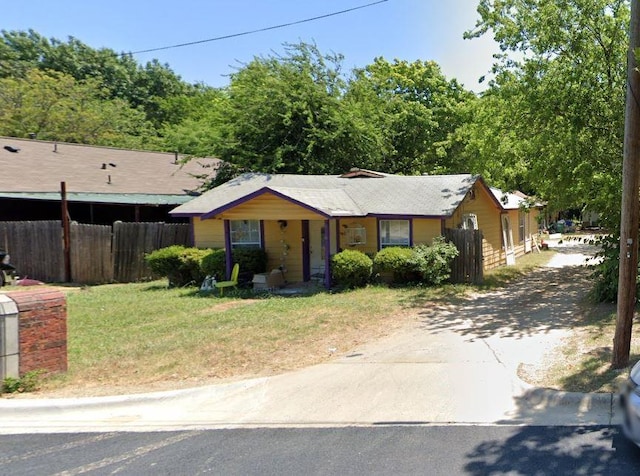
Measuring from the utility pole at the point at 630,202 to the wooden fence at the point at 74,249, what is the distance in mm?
14625

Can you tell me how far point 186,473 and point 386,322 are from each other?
20.7 ft

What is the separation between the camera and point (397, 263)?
13.9 metres

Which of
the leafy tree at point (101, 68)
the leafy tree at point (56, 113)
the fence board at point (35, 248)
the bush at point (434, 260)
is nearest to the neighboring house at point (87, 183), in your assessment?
the fence board at point (35, 248)

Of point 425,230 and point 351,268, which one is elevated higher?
point 425,230

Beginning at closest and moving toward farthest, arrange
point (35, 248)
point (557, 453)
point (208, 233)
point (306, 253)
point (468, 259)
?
point (557, 453)
point (468, 259)
point (306, 253)
point (35, 248)
point (208, 233)

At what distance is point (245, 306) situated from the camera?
11.9 m

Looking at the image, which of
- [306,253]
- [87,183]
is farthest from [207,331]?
[87,183]

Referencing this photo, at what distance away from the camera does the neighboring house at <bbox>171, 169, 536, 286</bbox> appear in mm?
14289

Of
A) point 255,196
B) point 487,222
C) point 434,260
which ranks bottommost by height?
point 434,260

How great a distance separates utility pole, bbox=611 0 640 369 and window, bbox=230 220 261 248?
1150 cm

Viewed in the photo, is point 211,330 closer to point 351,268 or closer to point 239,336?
point 239,336

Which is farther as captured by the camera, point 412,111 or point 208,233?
point 412,111

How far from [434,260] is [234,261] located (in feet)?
19.2

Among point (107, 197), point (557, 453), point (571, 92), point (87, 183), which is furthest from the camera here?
point (87, 183)
